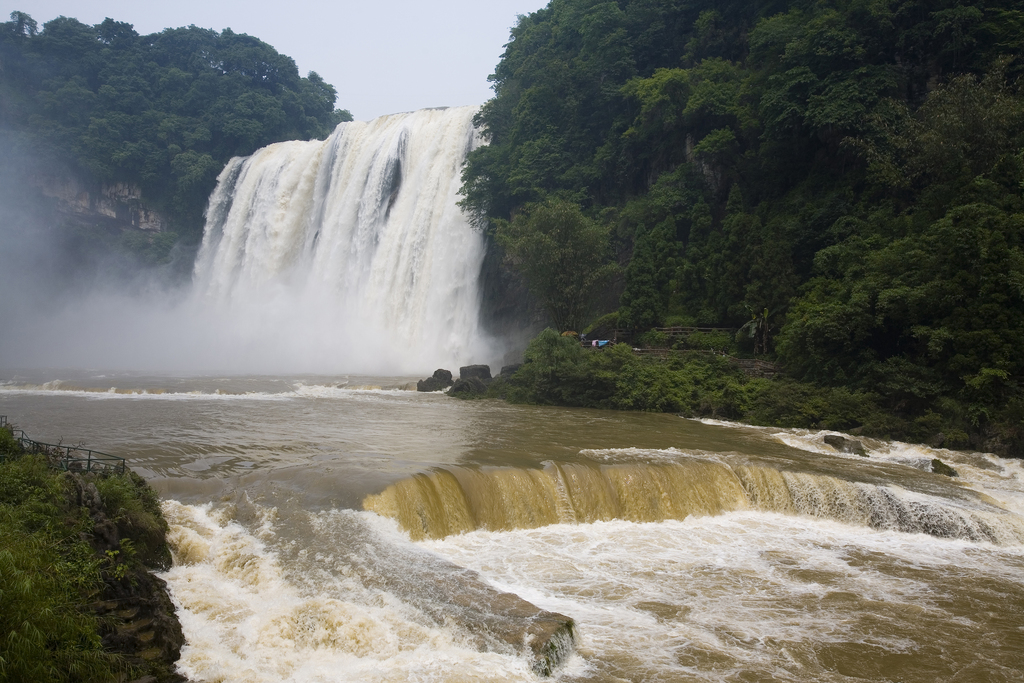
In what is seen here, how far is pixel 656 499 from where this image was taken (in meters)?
13.7

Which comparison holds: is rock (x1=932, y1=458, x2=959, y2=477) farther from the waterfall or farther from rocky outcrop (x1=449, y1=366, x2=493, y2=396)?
the waterfall

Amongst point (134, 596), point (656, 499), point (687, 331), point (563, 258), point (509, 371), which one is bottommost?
point (134, 596)

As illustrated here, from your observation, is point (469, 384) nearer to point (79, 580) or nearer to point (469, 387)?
point (469, 387)

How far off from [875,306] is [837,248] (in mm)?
3749

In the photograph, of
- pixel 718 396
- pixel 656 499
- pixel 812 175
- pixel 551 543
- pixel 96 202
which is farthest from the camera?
pixel 96 202

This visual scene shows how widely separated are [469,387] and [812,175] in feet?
50.7

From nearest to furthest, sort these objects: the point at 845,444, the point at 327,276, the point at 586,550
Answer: the point at 586,550
the point at 845,444
the point at 327,276

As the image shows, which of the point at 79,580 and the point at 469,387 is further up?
the point at 469,387

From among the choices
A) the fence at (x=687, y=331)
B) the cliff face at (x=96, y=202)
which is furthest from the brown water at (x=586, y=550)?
the cliff face at (x=96, y=202)

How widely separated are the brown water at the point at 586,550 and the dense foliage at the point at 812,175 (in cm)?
365

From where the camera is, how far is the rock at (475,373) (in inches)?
1144

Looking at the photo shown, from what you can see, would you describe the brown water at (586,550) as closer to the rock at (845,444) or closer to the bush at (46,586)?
the rock at (845,444)

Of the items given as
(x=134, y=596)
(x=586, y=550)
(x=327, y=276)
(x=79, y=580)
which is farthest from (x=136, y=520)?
(x=327, y=276)

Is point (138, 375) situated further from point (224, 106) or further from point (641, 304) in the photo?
point (224, 106)
